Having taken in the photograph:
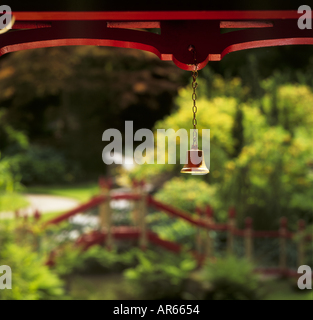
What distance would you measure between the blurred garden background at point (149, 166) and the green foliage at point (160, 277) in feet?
0.05

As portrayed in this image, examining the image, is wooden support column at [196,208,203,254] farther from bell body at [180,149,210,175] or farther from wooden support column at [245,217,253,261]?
bell body at [180,149,210,175]

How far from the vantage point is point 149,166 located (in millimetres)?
8305

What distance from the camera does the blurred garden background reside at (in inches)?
222

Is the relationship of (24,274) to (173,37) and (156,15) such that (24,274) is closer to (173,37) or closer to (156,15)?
(173,37)

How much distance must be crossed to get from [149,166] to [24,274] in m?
4.08

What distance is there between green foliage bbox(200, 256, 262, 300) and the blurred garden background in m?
0.02

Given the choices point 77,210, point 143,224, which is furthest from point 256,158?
point 77,210

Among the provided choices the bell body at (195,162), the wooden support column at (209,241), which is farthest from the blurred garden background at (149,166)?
the bell body at (195,162)

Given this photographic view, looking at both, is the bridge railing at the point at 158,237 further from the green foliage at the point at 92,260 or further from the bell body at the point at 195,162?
the bell body at the point at 195,162

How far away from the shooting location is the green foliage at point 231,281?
17.1ft

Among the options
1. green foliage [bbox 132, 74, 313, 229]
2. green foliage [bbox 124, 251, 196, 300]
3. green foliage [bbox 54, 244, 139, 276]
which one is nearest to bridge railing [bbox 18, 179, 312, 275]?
green foliage [bbox 54, 244, 139, 276]

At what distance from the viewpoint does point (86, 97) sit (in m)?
10.7
